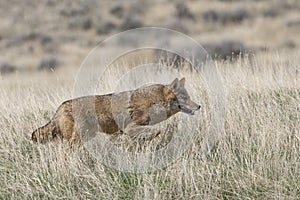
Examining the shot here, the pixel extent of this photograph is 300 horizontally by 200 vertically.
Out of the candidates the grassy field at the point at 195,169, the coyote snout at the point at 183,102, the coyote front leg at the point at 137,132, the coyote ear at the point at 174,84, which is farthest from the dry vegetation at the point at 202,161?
the coyote ear at the point at 174,84

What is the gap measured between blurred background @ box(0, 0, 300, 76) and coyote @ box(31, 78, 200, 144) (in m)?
17.0

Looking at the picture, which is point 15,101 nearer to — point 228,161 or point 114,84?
point 114,84

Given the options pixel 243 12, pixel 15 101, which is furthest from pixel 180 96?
pixel 243 12

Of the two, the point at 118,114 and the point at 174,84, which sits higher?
the point at 174,84

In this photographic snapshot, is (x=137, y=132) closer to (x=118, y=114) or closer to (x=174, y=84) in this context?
(x=118, y=114)

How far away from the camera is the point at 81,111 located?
5523mm

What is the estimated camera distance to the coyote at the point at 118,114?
5500 mm

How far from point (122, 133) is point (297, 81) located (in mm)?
3585

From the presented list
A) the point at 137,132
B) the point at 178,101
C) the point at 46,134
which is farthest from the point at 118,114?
the point at 46,134

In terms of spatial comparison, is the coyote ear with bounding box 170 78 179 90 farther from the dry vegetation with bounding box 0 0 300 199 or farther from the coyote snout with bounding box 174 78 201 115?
the dry vegetation with bounding box 0 0 300 199

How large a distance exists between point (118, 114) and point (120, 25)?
27.0 metres

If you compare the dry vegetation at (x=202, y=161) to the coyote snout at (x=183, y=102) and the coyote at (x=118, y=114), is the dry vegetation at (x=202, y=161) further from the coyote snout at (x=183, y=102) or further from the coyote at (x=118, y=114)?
the coyote snout at (x=183, y=102)

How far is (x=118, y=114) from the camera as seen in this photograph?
18.4 feet

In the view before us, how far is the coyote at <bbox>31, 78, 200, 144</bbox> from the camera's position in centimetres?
550
